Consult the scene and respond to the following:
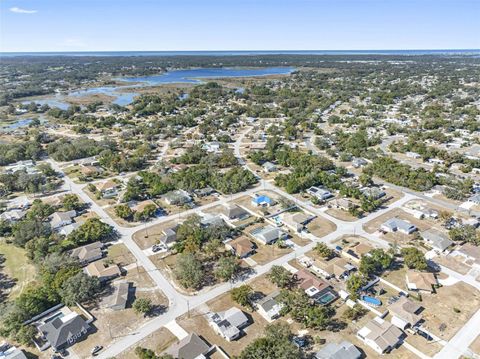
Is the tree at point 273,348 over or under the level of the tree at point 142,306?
over

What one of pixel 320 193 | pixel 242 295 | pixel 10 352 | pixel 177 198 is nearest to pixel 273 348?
pixel 242 295

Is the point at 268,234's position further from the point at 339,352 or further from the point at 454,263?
the point at 454,263

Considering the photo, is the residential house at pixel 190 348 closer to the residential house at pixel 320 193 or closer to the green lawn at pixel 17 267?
the green lawn at pixel 17 267

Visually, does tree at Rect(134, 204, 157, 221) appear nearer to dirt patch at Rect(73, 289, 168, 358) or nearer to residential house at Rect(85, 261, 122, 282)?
residential house at Rect(85, 261, 122, 282)

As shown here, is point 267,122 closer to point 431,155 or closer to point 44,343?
point 431,155

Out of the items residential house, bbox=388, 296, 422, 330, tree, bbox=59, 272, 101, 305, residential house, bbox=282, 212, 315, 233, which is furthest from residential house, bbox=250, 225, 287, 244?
tree, bbox=59, 272, 101, 305

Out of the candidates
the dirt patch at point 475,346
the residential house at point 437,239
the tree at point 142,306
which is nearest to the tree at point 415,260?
the residential house at point 437,239

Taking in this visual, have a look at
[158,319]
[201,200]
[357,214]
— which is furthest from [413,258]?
[201,200]
